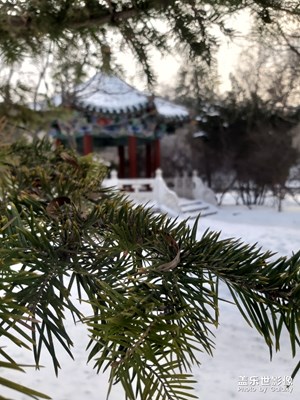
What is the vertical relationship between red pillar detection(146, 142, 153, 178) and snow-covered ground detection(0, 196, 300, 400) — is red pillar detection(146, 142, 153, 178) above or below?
above

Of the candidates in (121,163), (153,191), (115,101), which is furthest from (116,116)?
(121,163)

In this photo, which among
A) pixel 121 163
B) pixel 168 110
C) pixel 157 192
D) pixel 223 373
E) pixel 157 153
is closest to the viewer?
pixel 223 373

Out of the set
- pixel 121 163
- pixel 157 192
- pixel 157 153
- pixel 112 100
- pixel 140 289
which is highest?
pixel 112 100

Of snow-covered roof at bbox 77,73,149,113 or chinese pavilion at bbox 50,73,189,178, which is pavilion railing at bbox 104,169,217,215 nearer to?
chinese pavilion at bbox 50,73,189,178

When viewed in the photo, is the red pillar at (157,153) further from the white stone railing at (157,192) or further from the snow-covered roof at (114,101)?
the white stone railing at (157,192)

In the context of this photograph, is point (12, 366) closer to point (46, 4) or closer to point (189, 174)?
point (46, 4)

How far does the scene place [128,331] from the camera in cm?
37

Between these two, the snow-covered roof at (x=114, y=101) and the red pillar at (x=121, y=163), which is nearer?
the snow-covered roof at (x=114, y=101)

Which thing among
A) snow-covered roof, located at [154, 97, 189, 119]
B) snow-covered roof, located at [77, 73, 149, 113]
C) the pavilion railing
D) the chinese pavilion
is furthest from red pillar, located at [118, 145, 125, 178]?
snow-covered roof, located at [77, 73, 149, 113]

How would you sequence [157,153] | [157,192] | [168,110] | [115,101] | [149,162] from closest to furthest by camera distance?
[157,192], [115,101], [168,110], [157,153], [149,162]

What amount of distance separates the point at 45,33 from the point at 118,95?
32.9ft

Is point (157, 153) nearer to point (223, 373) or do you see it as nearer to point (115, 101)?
point (115, 101)

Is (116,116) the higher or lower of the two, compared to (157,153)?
higher

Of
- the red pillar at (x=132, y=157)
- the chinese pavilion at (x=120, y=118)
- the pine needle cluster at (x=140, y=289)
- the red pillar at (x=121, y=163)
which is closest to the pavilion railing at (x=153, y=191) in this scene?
the red pillar at (x=132, y=157)
